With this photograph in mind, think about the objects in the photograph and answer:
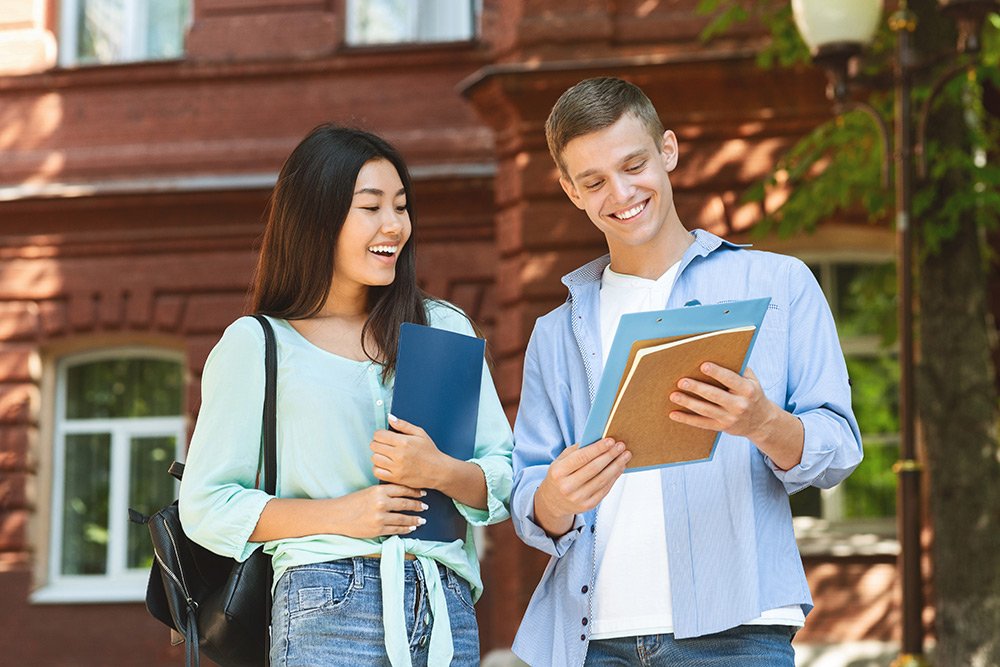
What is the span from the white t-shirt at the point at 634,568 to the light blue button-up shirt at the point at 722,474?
2cm

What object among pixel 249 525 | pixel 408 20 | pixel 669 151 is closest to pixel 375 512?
pixel 249 525

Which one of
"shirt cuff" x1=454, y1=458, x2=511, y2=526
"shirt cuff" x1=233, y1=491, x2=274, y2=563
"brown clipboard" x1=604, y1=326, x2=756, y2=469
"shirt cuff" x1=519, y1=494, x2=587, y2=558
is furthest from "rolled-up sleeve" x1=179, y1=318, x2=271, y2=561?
"brown clipboard" x1=604, y1=326, x2=756, y2=469

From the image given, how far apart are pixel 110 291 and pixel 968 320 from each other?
282 inches

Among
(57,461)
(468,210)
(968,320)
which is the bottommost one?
(57,461)

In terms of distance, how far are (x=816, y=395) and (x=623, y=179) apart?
57cm

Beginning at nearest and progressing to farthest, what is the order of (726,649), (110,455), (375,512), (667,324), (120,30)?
1. (667,324)
2. (726,649)
3. (375,512)
4. (110,455)
5. (120,30)

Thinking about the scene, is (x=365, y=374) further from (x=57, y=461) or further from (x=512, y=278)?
(x=57, y=461)

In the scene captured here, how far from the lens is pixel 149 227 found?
1229 centimetres

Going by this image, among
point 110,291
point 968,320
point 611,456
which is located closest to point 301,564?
point 611,456

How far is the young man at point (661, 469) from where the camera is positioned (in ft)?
8.67

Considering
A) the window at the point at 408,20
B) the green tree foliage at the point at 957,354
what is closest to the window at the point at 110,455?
the window at the point at 408,20

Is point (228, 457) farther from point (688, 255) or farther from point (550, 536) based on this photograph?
point (688, 255)

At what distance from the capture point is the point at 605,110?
292 cm

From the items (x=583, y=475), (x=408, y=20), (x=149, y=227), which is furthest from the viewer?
(x=408, y=20)
